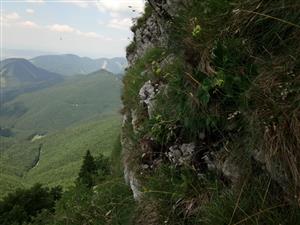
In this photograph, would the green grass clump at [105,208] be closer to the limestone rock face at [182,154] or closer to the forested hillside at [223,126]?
the forested hillside at [223,126]

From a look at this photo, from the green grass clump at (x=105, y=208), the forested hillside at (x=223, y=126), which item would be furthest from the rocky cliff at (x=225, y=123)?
the green grass clump at (x=105, y=208)

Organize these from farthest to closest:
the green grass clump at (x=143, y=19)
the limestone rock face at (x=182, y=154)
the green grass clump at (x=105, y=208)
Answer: the green grass clump at (x=143, y=19) < the green grass clump at (x=105, y=208) < the limestone rock face at (x=182, y=154)

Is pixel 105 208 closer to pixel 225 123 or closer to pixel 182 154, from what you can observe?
pixel 182 154

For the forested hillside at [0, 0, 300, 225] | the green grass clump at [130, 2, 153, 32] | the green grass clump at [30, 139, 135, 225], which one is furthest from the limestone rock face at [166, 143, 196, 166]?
the green grass clump at [130, 2, 153, 32]

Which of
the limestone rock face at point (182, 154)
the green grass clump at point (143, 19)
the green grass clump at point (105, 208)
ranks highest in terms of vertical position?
the green grass clump at point (143, 19)

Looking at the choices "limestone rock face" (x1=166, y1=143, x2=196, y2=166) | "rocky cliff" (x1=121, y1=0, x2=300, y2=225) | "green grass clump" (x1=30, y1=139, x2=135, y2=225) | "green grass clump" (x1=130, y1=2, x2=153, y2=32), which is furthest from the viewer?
"green grass clump" (x1=130, y1=2, x2=153, y2=32)

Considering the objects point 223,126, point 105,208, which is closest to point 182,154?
point 223,126

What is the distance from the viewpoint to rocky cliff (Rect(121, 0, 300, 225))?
4102mm

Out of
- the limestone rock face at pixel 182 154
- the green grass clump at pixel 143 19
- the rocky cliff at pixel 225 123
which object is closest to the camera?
the rocky cliff at pixel 225 123

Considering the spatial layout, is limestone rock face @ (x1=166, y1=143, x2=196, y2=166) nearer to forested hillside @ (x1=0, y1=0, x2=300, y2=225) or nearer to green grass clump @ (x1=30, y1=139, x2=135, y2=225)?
forested hillside @ (x1=0, y1=0, x2=300, y2=225)

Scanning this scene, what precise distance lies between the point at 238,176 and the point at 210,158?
2.44 ft

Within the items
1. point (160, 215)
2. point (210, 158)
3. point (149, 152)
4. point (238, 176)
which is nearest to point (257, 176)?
point (238, 176)

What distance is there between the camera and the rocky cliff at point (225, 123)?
13.5 feet

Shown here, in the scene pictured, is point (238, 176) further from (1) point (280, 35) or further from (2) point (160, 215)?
(1) point (280, 35)
